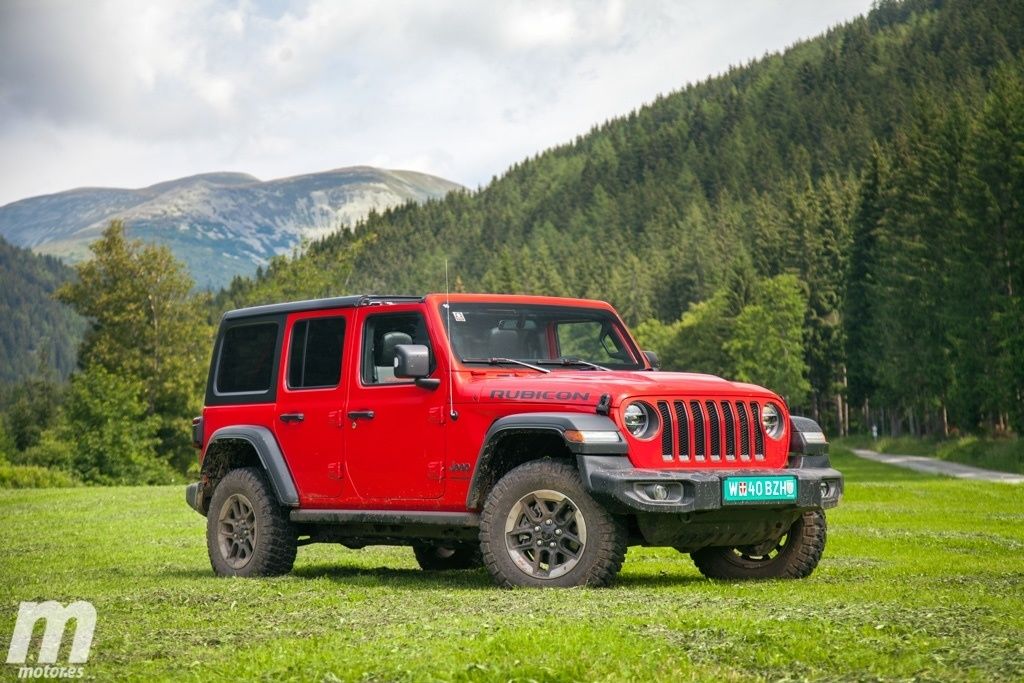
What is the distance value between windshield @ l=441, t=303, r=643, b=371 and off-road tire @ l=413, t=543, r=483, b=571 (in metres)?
2.37

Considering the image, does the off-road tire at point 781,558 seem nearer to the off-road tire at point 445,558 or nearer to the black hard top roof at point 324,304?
the off-road tire at point 445,558

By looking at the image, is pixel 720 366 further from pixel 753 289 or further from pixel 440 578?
pixel 440 578

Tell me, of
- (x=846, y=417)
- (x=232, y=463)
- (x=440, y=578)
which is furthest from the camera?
(x=846, y=417)

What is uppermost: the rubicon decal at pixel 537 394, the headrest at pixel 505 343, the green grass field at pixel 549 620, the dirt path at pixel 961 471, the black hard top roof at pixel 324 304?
the black hard top roof at pixel 324 304

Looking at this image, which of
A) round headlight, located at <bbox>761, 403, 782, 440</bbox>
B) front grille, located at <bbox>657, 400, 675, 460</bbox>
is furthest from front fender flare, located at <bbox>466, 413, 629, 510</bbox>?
round headlight, located at <bbox>761, 403, 782, 440</bbox>

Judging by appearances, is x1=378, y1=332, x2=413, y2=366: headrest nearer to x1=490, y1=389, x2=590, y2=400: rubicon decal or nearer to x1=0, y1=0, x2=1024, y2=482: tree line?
x1=490, y1=389, x2=590, y2=400: rubicon decal

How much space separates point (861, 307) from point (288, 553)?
73749mm

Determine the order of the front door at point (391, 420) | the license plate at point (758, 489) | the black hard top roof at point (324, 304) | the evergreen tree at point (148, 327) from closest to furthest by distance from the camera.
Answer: the license plate at point (758, 489) < the front door at point (391, 420) < the black hard top roof at point (324, 304) < the evergreen tree at point (148, 327)

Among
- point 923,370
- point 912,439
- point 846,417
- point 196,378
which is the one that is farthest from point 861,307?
point 196,378

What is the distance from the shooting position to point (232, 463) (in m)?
13.0

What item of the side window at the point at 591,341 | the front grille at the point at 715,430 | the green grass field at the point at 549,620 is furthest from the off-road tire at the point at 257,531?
the front grille at the point at 715,430

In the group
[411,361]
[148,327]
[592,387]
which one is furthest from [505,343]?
[148,327]

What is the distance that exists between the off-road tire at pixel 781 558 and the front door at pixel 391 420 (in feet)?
7.87

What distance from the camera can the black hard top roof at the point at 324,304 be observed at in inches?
452
